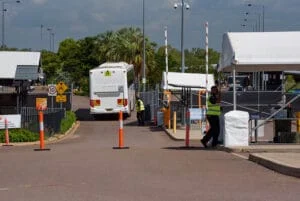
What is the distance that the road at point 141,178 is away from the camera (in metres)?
10.8

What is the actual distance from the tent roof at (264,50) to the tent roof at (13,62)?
18600 mm

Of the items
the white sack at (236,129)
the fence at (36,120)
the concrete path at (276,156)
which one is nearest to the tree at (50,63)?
the fence at (36,120)

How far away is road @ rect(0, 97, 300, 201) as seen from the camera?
35.4ft

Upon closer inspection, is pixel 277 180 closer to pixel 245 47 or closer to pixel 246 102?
pixel 245 47

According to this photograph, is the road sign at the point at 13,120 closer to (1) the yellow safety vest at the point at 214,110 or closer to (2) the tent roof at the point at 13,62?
(2) the tent roof at the point at 13,62

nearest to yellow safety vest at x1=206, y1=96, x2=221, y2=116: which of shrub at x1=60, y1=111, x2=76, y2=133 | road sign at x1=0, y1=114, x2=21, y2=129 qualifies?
road sign at x1=0, y1=114, x2=21, y2=129

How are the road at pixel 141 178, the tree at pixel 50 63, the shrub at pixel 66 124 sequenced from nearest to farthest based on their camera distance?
1. the road at pixel 141 178
2. the shrub at pixel 66 124
3. the tree at pixel 50 63

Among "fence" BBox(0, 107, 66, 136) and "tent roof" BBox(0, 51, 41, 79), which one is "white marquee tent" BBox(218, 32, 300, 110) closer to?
"fence" BBox(0, 107, 66, 136)

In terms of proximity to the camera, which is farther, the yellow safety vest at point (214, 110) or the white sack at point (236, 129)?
the yellow safety vest at point (214, 110)

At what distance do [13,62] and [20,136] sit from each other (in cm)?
988

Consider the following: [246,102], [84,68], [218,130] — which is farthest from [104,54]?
[218,130]

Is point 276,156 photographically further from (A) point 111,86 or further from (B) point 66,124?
(A) point 111,86

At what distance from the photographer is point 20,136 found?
28.3 meters

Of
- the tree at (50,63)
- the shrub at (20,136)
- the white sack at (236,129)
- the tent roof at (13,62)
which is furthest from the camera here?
the tree at (50,63)
